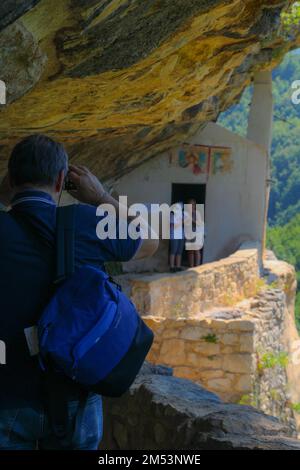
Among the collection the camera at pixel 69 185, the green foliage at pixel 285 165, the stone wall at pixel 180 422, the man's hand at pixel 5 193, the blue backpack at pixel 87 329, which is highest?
the green foliage at pixel 285 165

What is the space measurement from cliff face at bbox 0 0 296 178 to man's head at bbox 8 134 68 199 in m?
1.11

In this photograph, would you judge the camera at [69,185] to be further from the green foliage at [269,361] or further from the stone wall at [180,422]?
the green foliage at [269,361]

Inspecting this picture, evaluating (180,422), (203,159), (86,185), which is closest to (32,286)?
(86,185)

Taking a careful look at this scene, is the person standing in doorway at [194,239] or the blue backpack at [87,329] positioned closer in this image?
the blue backpack at [87,329]

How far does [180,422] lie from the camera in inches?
133

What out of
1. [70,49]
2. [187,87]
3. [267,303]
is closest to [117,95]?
[187,87]

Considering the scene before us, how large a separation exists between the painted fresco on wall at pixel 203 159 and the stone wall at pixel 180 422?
29.1 feet

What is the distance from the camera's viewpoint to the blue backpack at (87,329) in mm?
2006

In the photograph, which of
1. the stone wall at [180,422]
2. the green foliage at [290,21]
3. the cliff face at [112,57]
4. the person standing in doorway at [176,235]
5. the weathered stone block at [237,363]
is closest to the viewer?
the stone wall at [180,422]

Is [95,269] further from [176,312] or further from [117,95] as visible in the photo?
[176,312]

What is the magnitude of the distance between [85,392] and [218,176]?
11330mm

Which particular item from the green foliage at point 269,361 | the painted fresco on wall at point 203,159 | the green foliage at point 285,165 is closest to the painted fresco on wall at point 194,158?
the painted fresco on wall at point 203,159

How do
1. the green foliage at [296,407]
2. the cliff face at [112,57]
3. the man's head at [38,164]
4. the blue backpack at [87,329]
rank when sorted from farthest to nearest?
the green foliage at [296,407] → the cliff face at [112,57] → the man's head at [38,164] → the blue backpack at [87,329]

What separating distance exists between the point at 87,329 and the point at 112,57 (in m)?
2.57
